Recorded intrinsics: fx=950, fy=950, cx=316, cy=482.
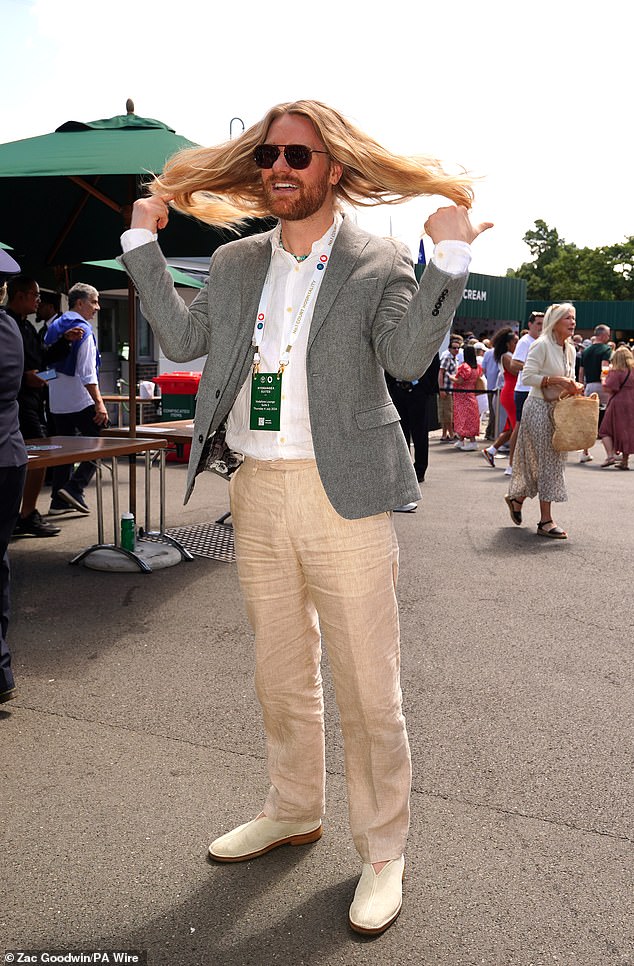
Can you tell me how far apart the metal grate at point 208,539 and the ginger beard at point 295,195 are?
15.9ft

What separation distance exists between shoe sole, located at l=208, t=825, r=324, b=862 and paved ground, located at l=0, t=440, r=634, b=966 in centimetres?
3

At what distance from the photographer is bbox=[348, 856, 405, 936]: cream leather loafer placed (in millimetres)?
2576

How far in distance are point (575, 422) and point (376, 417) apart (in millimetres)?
5910

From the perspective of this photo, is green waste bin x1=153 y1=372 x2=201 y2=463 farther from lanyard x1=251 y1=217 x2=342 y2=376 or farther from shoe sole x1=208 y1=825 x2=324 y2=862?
lanyard x1=251 y1=217 x2=342 y2=376

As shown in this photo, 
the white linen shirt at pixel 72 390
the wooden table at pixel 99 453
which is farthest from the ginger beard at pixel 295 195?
the white linen shirt at pixel 72 390

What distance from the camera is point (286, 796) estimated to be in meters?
2.96

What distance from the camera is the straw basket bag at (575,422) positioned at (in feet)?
26.5

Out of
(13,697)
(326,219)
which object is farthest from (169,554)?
(326,219)

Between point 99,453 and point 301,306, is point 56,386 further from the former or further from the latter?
point 301,306

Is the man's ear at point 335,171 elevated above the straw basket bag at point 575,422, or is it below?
above

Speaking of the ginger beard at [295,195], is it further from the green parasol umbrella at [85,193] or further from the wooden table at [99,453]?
the wooden table at [99,453]

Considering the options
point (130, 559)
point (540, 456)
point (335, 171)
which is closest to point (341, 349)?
point (335, 171)

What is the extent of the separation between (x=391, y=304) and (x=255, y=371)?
0.43m

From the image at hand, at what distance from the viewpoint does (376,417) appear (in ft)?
8.48
